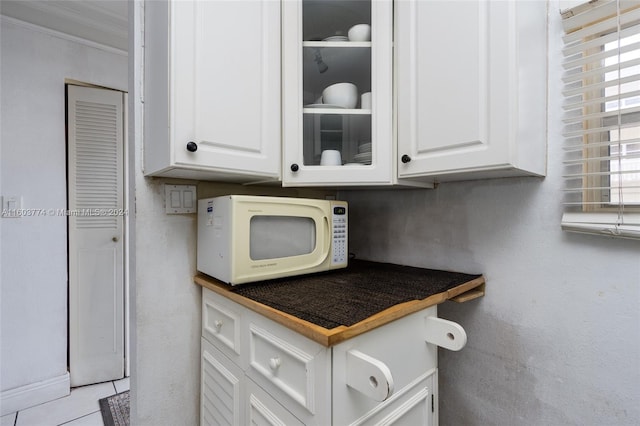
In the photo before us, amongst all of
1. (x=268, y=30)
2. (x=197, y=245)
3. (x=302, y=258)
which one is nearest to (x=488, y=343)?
(x=302, y=258)

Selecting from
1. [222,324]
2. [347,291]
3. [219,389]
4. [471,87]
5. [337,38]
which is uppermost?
[337,38]

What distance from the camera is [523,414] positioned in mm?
1038

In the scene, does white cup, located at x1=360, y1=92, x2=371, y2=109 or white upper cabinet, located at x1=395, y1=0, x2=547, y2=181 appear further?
white cup, located at x1=360, y1=92, x2=371, y2=109

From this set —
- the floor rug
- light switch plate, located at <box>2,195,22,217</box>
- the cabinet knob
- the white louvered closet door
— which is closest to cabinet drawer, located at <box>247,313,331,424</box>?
the cabinet knob

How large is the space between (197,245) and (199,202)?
0.17 m

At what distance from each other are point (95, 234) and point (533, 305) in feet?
7.78

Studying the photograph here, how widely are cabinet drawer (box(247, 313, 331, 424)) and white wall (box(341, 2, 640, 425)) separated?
2.54 ft

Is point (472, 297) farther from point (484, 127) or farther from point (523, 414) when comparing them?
point (484, 127)

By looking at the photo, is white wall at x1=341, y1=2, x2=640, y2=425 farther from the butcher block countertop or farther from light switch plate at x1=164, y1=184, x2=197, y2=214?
light switch plate at x1=164, y1=184, x2=197, y2=214

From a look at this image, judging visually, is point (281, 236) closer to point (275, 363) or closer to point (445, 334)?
point (275, 363)

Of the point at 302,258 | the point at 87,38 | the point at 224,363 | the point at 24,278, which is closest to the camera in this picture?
the point at 224,363

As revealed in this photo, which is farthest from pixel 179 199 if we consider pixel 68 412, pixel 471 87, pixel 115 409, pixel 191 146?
pixel 68 412

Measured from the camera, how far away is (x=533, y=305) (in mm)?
1014

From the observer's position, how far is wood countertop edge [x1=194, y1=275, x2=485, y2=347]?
0.62 m
